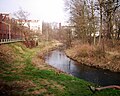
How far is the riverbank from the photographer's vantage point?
26.2m

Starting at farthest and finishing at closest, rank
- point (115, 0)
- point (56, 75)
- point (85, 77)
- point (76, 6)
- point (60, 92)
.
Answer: point (76, 6), point (115, 0), point (85, 77), point (56, 75), point (60, 92)

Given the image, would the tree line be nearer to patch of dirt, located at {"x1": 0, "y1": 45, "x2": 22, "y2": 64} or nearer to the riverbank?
the riverbank

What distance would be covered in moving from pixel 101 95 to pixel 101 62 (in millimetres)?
16206

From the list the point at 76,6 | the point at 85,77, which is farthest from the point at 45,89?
the point at 76,6

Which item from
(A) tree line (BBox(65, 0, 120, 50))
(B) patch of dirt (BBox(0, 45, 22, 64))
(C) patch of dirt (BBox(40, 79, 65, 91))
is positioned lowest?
(C) patch of dirt (BBox(40, 79, 65, 91))

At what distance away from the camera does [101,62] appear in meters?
28.3

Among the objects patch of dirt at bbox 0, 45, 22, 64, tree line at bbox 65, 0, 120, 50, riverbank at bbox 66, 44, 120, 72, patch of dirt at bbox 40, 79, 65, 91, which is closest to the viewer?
patch of dirt at bbox 40, 79, 65, 91

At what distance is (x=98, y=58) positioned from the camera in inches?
1176

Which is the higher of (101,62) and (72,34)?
(72,34)

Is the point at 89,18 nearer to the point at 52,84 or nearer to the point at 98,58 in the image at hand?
the point at 98,58

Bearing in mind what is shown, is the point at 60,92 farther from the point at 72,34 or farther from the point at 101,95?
the point at 72,34

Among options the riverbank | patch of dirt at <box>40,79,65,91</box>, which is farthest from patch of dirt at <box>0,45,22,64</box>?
the riverbank

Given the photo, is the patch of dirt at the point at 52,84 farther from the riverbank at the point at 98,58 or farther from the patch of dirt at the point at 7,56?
the riverbank at the point at 98,58

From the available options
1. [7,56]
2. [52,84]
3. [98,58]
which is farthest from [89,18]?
[52,84]
